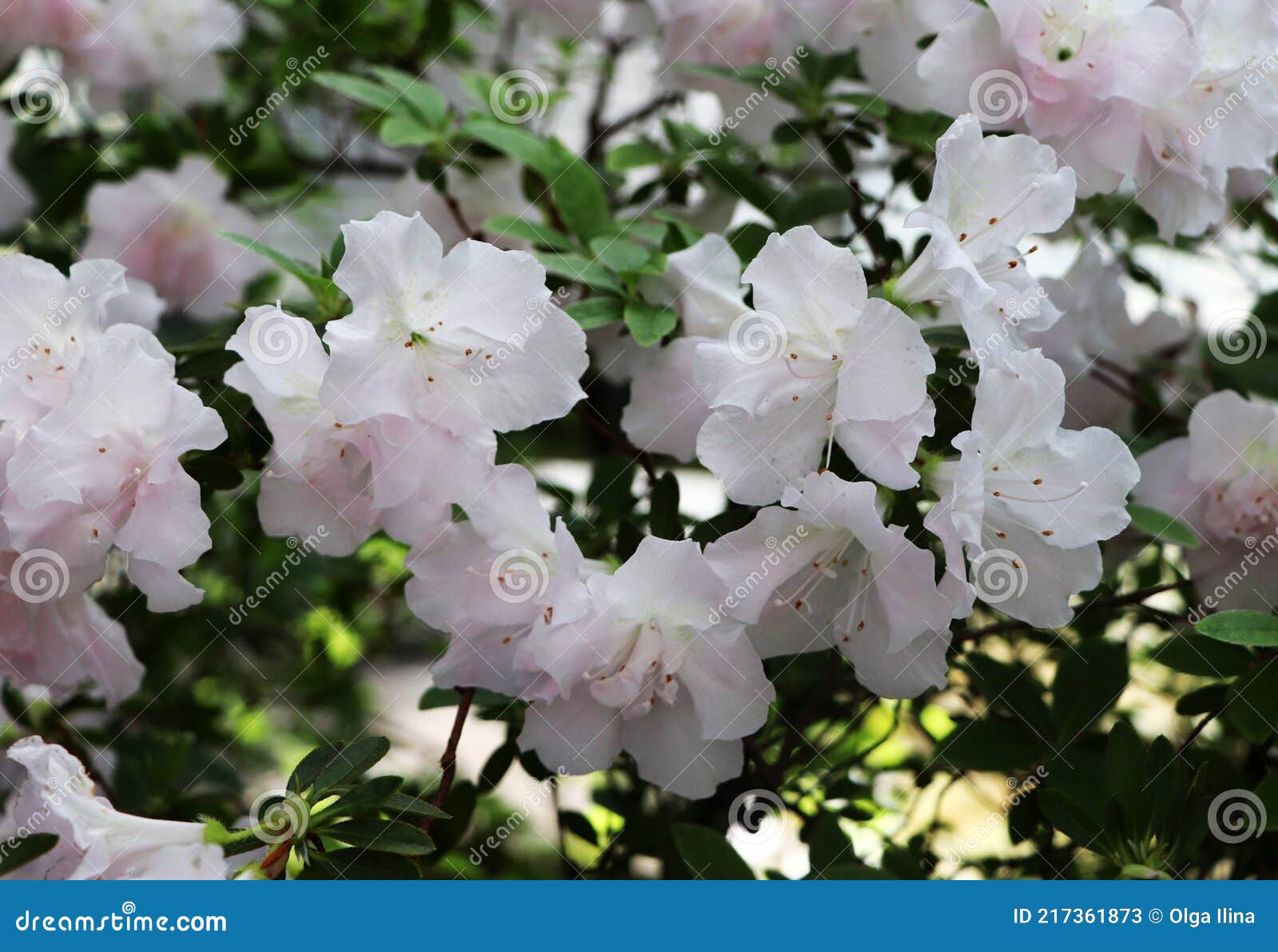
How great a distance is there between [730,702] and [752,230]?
0.49 m

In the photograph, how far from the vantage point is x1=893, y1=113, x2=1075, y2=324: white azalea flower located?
0.90 m

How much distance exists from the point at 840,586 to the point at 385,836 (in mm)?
399

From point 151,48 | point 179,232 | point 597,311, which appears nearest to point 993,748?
point 597,311

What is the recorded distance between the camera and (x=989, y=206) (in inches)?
36.7

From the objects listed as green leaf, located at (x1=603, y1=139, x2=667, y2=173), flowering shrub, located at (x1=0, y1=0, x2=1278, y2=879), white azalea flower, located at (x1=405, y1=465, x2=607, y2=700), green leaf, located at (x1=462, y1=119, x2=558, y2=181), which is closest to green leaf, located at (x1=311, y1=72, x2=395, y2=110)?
flowering shrub, located at (x1=0, y1=0, x2=1278, y2=879)

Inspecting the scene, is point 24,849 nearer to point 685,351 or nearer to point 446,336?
point 446,336

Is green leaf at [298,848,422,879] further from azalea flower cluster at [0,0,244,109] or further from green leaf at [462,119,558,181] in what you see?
azalea flower cluster at [0,0,244,109]

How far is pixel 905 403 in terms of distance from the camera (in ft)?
2.80

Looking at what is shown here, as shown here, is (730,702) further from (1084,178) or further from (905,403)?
(1084,178)

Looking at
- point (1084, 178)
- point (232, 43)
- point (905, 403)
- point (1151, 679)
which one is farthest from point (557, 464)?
point (905, 403)

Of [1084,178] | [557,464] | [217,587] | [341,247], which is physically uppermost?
[1084,178]

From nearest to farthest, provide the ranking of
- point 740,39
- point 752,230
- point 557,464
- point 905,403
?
point 905,403 → point 752,230 → point 740,39 → point 557,464

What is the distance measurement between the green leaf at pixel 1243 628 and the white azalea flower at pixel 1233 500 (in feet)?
0.69

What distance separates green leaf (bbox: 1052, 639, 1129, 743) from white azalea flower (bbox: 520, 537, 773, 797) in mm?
347
